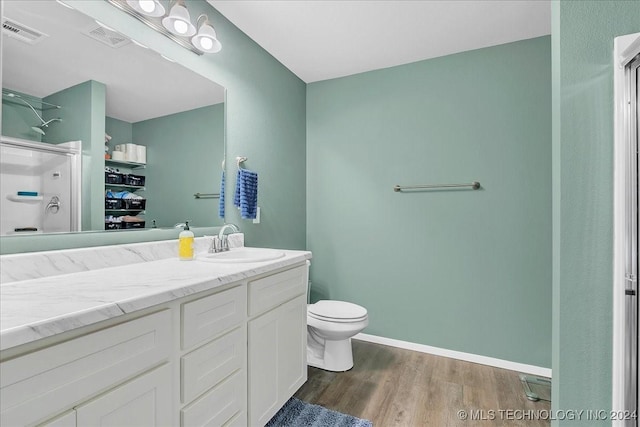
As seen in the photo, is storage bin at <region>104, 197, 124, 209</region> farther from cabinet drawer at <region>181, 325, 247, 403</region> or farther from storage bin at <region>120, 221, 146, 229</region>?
cabinet drawer at <region>181, 325, 247, 403</region>

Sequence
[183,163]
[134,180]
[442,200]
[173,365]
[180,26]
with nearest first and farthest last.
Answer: [173,365], [134,180], [180,26], [183,163], [442,200]

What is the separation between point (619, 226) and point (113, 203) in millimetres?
2073

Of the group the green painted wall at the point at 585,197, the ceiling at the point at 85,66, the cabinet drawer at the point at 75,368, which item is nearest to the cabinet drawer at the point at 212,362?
Result: the cabinet drawer at the point at 75,368

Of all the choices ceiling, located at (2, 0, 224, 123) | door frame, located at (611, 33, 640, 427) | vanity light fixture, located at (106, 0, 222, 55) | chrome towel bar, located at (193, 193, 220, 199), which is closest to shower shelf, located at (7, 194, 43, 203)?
ceiling, located at (2, 0, 224, 123)

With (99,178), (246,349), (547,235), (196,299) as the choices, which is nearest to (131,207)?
(99,178)

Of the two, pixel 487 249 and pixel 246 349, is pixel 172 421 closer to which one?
pixel 246 349

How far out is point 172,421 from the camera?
92 centimetres

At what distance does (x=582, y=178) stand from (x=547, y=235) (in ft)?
3.71

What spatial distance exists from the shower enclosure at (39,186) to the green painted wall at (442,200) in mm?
1934

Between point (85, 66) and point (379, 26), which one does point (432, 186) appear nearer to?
point (379, 26)

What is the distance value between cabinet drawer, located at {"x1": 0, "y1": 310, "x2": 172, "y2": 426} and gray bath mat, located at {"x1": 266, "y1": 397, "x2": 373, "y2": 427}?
100cm

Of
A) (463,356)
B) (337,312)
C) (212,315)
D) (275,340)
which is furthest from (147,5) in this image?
(463,356)

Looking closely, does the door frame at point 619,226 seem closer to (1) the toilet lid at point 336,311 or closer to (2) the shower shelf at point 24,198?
(1) the toilet lid at point 336,311

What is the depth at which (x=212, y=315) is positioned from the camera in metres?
1.07
